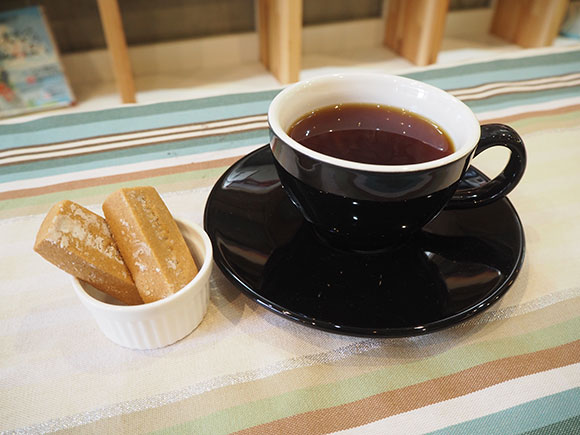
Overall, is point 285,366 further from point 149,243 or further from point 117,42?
point 117,42

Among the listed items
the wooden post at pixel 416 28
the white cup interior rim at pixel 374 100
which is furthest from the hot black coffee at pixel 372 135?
the wooden post at pixel 416 28

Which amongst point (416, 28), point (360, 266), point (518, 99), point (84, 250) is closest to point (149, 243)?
point (84, 250)

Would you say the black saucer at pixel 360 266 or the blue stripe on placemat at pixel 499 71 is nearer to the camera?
the black saucer at pixel 360 266

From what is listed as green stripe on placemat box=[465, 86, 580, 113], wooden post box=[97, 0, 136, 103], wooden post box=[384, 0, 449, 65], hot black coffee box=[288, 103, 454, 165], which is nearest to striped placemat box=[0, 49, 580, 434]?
hot black coffee box=[288, 103, 454, 165]

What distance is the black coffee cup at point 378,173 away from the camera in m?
0.33

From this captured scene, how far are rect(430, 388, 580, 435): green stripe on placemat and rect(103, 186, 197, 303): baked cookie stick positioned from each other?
8.4 inches

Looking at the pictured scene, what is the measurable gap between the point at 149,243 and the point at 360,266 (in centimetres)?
17

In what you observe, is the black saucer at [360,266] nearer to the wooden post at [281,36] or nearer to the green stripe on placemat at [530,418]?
the green stripe on placemat at [530,418]

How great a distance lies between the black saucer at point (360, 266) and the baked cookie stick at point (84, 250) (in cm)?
8

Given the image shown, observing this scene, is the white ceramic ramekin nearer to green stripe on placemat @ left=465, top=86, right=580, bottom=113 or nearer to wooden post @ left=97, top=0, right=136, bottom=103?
green stripe on placemat @ left=465, top=86, right=580, bottom=113

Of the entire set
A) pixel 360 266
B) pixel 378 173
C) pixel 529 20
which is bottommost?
pixel 529 20

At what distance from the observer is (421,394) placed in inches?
13.1

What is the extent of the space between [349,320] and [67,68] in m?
1.18

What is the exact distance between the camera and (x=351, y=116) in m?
0.46
